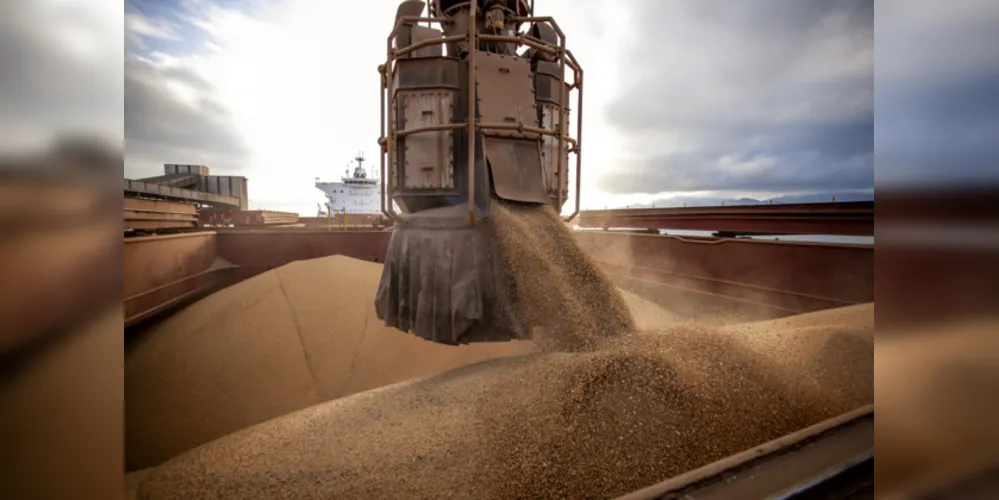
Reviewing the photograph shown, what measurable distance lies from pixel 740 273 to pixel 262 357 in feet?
18.4

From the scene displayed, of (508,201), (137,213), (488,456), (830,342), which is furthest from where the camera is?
(508,201)

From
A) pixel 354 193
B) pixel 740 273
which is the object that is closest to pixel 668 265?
pixel 740 273

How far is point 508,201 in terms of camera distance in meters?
3.56

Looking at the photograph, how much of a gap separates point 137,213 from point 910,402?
482cm

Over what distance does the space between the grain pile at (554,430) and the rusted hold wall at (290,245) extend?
4306mm

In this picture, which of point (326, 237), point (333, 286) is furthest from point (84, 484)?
point (326, 237)

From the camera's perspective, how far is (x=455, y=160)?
356cm

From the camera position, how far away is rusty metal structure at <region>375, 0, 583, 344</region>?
3.34 m

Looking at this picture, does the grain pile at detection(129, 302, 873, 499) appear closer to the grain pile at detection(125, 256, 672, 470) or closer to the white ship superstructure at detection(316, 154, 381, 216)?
the grain pile at detection(125, 256, 672, 470)

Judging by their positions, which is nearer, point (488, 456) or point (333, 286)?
point (488, 456)

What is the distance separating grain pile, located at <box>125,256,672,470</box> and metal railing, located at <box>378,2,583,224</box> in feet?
5.61

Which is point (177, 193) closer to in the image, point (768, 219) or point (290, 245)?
point (290, 245)

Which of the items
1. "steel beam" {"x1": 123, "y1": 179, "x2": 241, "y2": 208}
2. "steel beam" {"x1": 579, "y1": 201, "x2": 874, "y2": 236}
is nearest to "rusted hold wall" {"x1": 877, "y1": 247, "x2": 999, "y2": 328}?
"steel beam" {"x1": 123, "y1": 179, "x2": 241, "y2": 208}

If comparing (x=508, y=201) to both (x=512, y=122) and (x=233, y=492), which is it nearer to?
(x=512, y=122)
